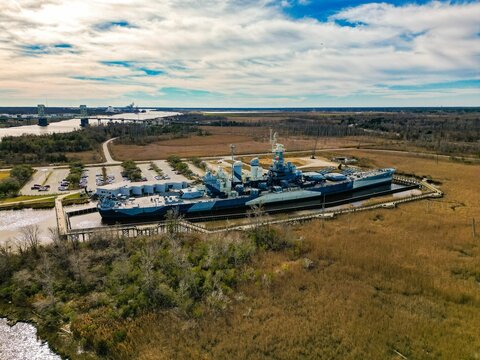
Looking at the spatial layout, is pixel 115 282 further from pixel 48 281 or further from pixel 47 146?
pixel 47 146

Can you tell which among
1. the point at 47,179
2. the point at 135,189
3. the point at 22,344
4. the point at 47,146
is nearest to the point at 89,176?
the point at 47,179

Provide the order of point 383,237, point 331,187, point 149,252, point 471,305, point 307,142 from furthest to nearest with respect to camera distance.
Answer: point 307,142 → point 331,187 → point 383,237 → point 149,252 → point 471,305

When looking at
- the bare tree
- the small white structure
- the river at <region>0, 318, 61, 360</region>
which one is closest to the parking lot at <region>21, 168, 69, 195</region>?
the small white structure

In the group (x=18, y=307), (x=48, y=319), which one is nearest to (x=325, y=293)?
(x=48, y=319)

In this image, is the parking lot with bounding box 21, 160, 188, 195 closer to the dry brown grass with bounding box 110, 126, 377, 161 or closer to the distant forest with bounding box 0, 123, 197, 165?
the distant forest with bounding box 0, 123, 197, 165

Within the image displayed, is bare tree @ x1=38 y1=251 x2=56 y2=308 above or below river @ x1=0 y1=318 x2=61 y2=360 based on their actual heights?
above

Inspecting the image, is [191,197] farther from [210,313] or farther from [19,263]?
[210,313]
